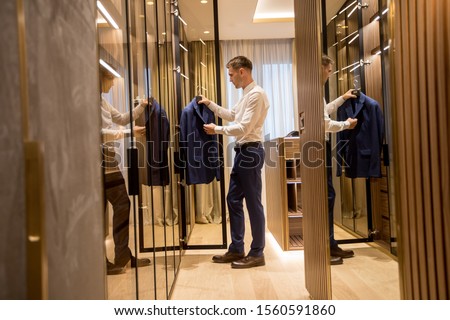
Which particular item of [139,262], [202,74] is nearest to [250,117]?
[202,74]

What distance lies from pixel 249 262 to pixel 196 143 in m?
1.08

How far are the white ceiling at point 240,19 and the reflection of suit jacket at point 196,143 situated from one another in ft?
2.42

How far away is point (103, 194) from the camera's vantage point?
1.08 metres

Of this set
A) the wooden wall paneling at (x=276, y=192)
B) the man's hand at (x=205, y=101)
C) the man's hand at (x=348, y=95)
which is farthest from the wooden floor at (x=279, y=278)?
the man's hand at (x=205, y=101)

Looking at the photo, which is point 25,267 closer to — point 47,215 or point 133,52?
Answer: point 47,215

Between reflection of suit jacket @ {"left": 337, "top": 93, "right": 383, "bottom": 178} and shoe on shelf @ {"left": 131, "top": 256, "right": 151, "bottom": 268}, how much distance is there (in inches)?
36.4

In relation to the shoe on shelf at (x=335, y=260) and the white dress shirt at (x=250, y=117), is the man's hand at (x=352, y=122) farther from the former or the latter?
the white dress shirt at (x=250, y=117)

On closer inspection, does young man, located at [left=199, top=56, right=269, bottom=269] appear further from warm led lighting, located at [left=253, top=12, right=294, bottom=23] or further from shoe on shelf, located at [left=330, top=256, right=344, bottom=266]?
warm led lighting, located at [left=253, top=12, right=294, bottom=23]

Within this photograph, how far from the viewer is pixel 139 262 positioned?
1443 millimetres

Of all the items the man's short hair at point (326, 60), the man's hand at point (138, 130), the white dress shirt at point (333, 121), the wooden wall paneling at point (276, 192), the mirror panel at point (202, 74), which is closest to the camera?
the man's hand at point (138, 130)

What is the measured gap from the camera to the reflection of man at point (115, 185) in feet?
3.68

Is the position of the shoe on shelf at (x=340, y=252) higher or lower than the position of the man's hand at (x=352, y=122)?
lower
